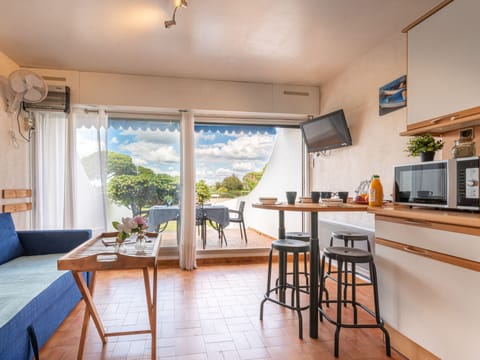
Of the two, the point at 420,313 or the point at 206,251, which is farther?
the point at 206,251

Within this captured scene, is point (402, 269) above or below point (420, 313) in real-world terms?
above

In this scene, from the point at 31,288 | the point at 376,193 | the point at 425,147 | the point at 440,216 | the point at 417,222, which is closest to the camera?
the point at 440,216

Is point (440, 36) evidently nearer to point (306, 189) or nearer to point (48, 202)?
point (306, 189)

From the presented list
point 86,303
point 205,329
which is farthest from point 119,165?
point 205,329

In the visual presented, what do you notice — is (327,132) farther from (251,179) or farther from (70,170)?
(70,170)

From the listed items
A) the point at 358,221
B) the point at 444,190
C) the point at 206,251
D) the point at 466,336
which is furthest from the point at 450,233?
the point at 206,251

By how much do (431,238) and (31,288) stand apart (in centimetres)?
257

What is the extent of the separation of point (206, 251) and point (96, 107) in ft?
8.31

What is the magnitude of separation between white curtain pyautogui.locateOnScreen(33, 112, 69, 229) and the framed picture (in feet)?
12.6

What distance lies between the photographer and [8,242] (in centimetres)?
278

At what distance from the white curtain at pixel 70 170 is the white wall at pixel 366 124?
10.3ft

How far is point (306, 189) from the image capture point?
184 inches

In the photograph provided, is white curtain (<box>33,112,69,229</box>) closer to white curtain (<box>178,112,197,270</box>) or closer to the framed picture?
white curtain (<box>178,112,197,270</box>)

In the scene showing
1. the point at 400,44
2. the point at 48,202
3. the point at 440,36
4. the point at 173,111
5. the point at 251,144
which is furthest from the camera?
the point at 251,144
